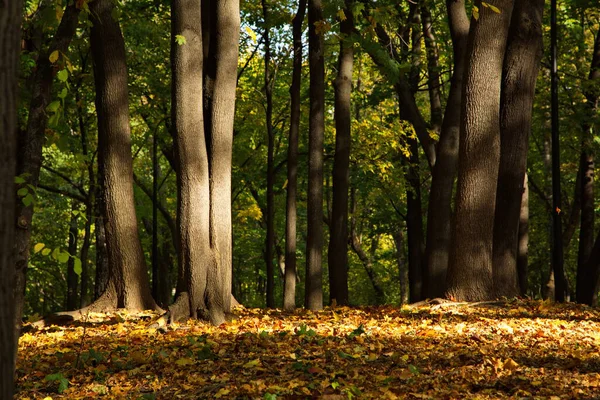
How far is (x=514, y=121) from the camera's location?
1163 cm

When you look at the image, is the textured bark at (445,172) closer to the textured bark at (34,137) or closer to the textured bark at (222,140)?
the textured bark at (222,140)

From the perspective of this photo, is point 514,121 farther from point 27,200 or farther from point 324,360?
point 27,200

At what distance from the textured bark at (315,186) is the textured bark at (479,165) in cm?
290

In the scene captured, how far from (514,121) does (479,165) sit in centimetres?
155

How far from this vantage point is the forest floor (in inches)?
212

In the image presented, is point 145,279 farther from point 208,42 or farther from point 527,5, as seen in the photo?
point 527,5

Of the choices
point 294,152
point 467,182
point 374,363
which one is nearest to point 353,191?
point 294,152

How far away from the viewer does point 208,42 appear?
10.3 meters

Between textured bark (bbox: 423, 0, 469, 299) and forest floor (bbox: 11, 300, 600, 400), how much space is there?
4.91m

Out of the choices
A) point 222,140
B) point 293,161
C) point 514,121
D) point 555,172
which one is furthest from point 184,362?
point 555,172

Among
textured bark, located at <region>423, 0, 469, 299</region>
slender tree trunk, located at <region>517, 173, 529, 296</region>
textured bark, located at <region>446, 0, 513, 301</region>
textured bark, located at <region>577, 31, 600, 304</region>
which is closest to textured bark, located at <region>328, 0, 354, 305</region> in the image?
textured bark, located at <region>423, 0, 469, 299</region>

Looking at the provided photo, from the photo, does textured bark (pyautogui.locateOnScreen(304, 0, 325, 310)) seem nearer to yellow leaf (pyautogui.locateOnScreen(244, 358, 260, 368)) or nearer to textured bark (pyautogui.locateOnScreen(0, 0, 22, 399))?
yellow leaf (pyautogui.locateOnScreen(244, 358, 260, 368))

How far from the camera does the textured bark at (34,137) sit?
5.22 meters

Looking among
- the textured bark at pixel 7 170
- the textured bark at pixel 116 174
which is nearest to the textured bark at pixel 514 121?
the textured bark at pixel 116 174
